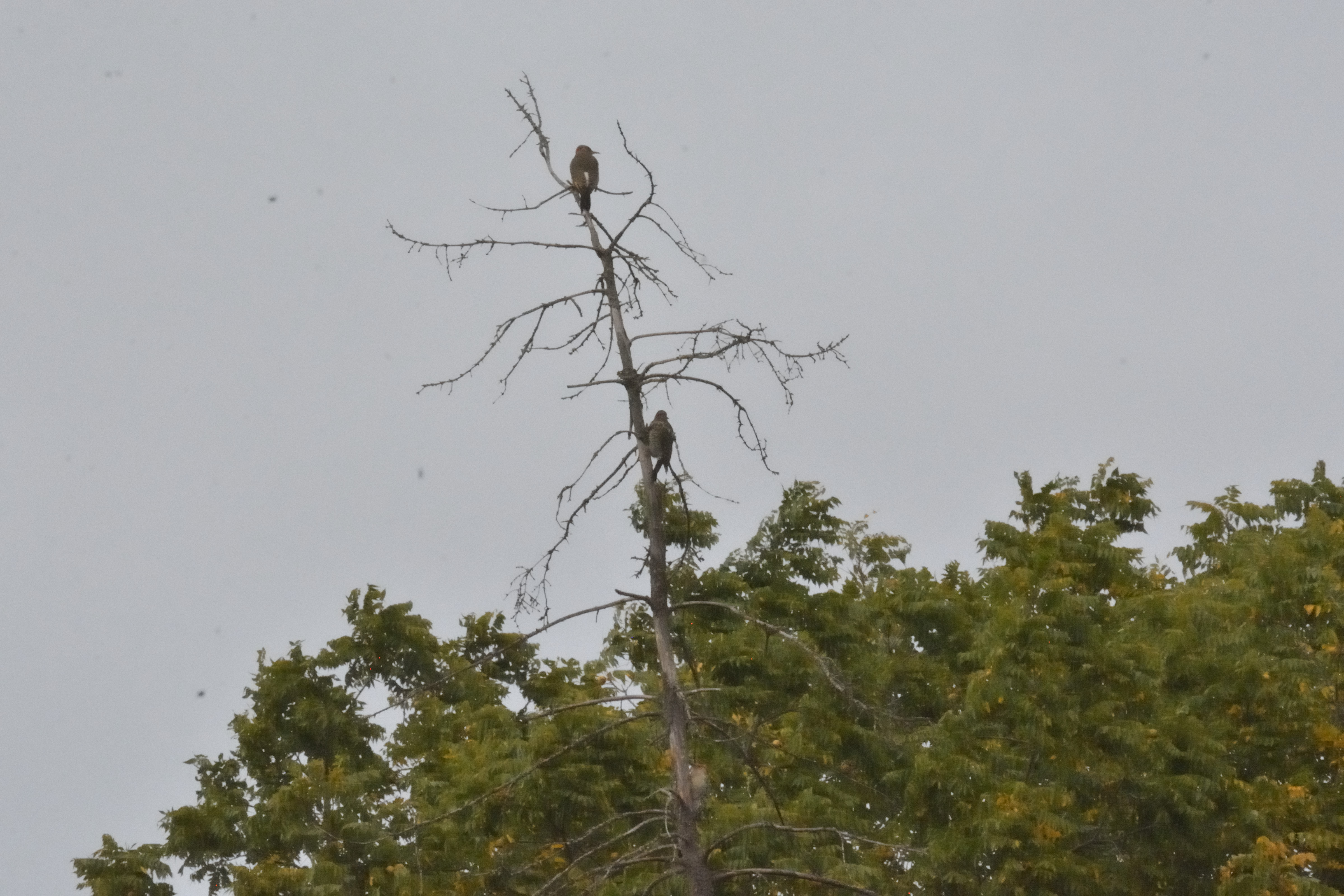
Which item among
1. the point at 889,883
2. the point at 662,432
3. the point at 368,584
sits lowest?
the point at 889,883

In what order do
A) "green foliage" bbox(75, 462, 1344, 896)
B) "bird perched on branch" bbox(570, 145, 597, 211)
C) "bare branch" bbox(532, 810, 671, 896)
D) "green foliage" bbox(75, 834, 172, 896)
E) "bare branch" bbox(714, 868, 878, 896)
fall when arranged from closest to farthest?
A: "bare branch" bbox(714, 868, 878, 896) → "bare branch" bbox(532, 810, 671, 896) → "bird perched on branch" bbox(570, 145, 597, 211) → "green foliage" bbox(75, 462, 1344, 896) → "green foliage" bbox(75, 834, 172, 896)

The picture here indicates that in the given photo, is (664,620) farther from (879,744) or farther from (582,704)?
(879,744)

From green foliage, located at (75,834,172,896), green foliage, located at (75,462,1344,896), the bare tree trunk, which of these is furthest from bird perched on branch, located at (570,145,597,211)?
green foliage, located at (75,834,172,896)

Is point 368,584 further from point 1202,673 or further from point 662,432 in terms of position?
point 662,432

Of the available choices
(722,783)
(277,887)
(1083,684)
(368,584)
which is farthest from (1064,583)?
(368,584)

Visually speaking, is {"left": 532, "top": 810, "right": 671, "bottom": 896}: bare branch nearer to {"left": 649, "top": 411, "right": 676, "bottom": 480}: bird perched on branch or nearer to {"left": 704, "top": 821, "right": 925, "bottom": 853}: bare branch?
{"left": 704, "top": 821, "right": 925, "bottom": 853}: bare branch

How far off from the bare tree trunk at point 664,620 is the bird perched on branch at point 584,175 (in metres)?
0.15

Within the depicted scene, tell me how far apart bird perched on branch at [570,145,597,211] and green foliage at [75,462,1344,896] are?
72.3 inches

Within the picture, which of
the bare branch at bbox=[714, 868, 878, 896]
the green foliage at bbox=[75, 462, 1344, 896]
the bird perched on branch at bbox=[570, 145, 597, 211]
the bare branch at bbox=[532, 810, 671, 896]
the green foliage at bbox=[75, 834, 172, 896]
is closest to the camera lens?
the bare branch at bbox=[714, 868, 878, 896]

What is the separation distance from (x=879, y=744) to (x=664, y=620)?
1016cm

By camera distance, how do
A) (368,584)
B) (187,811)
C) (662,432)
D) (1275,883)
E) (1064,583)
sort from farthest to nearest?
(368,584)
(187,811)
(1064,583)
(1275,883)
(662,432)

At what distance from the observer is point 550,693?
20.5 m

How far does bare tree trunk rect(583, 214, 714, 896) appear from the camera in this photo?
7.09 m

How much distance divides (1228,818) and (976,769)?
2.54 metres
